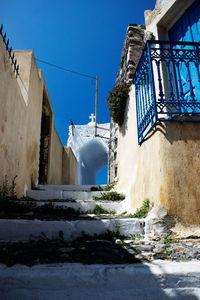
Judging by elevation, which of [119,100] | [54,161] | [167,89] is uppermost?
[119,100]

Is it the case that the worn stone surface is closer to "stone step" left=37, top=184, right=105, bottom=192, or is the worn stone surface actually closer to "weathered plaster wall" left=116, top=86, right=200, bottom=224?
"weathered plaster wall" left=116, top=86, right=200, bottom=224

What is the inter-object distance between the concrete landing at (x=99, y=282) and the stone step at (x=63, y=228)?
0.84 metres

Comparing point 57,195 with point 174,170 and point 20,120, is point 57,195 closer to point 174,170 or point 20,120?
point 20,120

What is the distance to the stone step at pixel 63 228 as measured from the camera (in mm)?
2365

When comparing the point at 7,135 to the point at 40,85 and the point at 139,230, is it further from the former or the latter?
the point at 40,85

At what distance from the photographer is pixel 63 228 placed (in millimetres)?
2469

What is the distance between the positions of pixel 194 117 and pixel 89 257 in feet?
6.79

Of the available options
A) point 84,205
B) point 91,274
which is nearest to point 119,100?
point 84,205

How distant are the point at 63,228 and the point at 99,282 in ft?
3.28

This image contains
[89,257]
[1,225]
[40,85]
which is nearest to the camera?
[89,257]

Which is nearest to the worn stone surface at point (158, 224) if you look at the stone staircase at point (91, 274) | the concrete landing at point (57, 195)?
the stone staircase at point (91, 274)

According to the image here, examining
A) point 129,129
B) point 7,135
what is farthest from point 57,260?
point 129,129

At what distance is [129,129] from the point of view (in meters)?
5.11

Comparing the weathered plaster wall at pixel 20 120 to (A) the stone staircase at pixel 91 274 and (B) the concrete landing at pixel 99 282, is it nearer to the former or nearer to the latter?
(A) the stone staircase at pixel 91 274
